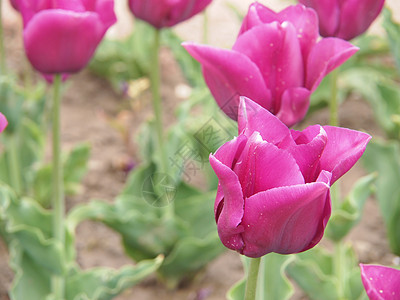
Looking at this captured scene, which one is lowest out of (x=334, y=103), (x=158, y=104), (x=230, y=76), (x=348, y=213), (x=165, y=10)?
(x=348, y=213)

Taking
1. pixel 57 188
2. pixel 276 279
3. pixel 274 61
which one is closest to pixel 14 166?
pixel 57 188

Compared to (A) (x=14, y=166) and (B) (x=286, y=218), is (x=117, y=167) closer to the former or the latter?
(A) (x=14, y=166)

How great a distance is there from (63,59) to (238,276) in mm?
837

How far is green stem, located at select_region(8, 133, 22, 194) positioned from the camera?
1626mm

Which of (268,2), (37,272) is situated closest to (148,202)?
(37,272)

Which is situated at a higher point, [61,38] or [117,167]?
[61,38]

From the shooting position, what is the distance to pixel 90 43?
1.15 meters

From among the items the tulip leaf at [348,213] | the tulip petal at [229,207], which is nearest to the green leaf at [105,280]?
the tulip leaf at [348,213]

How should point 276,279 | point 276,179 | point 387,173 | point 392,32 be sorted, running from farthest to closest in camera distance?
point 387,173, point 392,32, point 276,279, point 276,179

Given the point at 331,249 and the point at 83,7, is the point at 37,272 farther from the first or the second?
the point at 331,249

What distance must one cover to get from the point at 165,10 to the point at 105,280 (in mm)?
518

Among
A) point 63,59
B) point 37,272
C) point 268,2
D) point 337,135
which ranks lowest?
point 268,2

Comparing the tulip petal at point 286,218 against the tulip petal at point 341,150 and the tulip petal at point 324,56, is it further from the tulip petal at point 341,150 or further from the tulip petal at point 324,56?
the tulip petal at point 324,56

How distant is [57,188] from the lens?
1.32 metres
